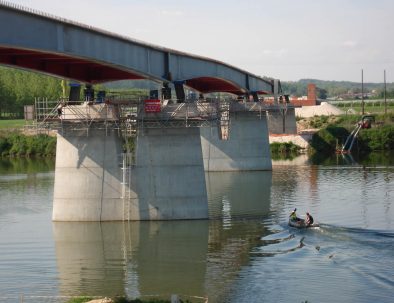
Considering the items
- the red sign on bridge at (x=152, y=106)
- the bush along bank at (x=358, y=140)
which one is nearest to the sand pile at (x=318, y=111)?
the bush along bank at (x=358, y=140)

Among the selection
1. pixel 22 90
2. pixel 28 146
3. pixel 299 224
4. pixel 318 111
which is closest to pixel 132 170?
pixel 299 224

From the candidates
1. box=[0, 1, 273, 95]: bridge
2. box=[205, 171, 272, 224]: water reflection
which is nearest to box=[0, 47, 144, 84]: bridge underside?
box=[0, 1, 273, 95]: bridge

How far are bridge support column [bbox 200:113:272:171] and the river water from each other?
16537 millimetres

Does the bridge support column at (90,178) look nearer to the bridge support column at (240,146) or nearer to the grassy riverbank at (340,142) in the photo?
the bridge support column at (240,146)

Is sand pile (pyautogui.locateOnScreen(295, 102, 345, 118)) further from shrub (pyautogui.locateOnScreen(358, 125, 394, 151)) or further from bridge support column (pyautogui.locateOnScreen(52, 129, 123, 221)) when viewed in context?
bridge support column (pyautogui.locateOnScreen(52, 129, 123, 221))

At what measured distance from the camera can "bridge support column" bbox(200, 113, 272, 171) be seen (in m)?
82.2

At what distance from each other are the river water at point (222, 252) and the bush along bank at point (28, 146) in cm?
5066

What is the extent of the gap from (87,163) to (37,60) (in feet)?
22.4

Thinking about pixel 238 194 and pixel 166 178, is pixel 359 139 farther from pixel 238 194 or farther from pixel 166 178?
pixel 166 178

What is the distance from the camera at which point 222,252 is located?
42.7 m

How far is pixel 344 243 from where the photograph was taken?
42469mm

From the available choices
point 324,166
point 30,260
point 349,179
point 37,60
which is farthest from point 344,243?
point 324,166

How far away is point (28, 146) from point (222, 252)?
7870 cm

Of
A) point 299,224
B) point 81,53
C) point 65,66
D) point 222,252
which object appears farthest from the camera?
point 65,66
